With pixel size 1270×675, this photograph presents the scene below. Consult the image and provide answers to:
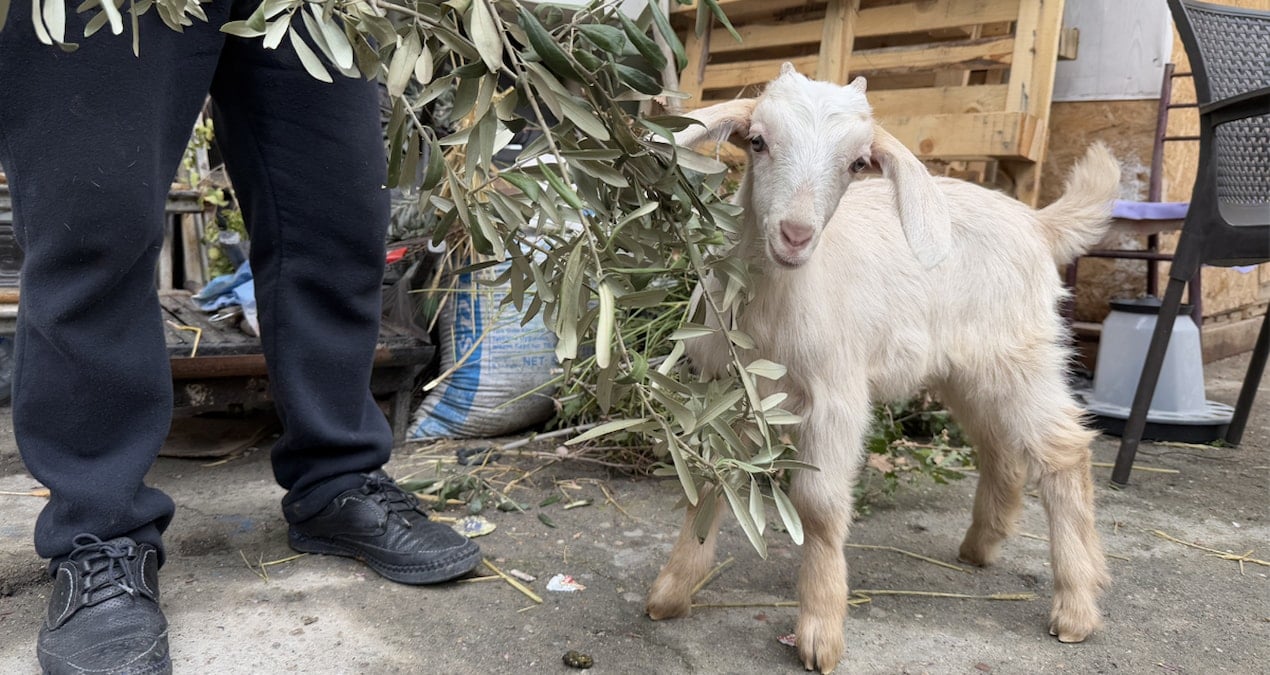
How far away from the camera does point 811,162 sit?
5.54 ft

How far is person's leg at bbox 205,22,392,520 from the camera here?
1.96 m

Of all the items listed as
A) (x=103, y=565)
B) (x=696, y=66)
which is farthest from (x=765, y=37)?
(x=103, y=565)

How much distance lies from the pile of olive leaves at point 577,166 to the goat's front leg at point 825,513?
0.46 feet

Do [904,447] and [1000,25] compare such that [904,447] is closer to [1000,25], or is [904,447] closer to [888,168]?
[888,168]

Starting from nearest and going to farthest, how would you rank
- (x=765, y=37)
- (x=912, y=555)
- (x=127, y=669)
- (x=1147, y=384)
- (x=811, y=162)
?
(x=127, y=669)
(x=811, y=162)
(x=912, y=555)
(x=1147, y=384)
(x=765, y=37)

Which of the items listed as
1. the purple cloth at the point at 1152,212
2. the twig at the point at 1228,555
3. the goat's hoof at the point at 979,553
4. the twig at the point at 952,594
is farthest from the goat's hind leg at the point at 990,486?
the purple cloth at the point at 1152,212

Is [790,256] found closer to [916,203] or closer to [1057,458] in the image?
[916,203]

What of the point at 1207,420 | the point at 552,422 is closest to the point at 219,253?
the point at 552,422

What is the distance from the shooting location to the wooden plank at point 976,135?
A: 3.41 meters

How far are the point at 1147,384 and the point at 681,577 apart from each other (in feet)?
6.18

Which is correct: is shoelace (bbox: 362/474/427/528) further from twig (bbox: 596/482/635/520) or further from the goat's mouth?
the goat's mouth

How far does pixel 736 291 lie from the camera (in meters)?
1.67

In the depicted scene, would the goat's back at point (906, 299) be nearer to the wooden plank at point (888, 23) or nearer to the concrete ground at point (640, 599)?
the concrete ground at point (640, 599)

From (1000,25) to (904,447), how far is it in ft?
7.33
